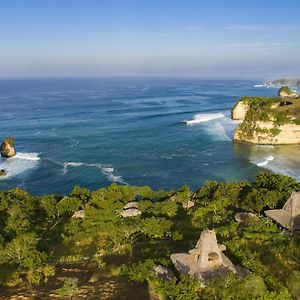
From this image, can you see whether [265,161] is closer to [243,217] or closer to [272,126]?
[272,126]

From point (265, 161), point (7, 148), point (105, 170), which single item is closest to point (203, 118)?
point (265, 161)

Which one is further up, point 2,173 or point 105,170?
point 2,173

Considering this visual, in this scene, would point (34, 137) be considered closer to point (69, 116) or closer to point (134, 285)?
point (69, 116)

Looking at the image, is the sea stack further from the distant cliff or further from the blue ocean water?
the distant cliff

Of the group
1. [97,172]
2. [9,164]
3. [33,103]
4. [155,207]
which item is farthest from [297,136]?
[33,103]

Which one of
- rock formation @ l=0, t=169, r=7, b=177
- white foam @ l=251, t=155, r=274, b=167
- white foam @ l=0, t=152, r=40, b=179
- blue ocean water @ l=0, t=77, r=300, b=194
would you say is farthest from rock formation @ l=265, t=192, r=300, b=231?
rock formation @ l=0, t=169, r=7, b=177

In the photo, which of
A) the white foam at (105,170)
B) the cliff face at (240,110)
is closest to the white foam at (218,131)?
the cliff face at (240,110)
